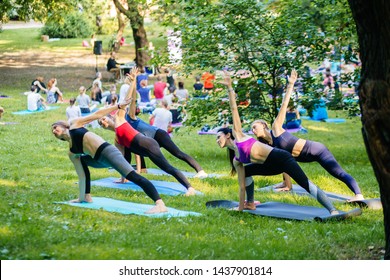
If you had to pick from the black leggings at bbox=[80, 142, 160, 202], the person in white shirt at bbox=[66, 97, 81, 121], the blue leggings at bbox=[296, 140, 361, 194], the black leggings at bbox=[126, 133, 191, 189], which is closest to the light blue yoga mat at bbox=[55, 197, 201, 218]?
the black leggings at bbox=[80, 142, 160, 202]

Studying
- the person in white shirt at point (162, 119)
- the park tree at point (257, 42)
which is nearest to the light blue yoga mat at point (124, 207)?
the park tree at point (257, 42)

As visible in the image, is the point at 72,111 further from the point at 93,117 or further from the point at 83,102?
the point at 93,117

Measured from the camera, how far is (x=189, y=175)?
554 inches

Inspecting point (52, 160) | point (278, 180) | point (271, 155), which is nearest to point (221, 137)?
point (271, 155)

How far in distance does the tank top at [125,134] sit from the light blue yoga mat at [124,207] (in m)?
1.24

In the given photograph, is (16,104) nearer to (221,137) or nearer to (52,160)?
(52,160)

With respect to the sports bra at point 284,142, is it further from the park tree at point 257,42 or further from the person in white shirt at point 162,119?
the person in white shirt at point 162,119

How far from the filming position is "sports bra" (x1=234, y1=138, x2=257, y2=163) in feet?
31.2

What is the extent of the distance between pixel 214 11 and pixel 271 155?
5625 millimetres

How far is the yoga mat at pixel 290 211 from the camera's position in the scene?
9414 mm

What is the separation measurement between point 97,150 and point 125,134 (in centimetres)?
180

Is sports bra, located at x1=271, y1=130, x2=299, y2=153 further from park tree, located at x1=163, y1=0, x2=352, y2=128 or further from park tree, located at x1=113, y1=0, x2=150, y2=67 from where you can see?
park tree, located at x1=113, y1=0, x2=150, y2=67

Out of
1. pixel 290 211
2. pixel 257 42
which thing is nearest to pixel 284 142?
pixel 290 211

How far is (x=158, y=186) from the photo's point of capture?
41.0 feet
